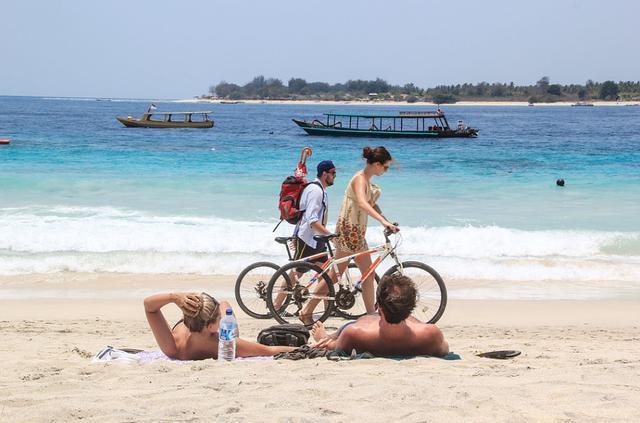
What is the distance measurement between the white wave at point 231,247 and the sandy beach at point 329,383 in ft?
11.3

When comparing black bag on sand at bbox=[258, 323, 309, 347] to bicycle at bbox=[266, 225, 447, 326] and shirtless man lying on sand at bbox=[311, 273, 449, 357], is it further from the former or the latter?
bicycle at bbox=[266, 225, 447, 326]

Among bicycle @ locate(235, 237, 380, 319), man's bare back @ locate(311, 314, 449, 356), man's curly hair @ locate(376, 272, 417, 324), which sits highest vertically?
man's curly hair @ locate(376, 272, 417, 324)

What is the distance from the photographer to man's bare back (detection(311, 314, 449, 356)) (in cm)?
519

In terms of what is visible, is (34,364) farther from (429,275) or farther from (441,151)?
(441,151)

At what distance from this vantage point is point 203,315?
514 cm

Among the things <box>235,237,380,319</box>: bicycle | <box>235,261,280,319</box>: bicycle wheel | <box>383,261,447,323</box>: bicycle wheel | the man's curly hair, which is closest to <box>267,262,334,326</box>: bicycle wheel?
<box>235,237,380,319</box>: bicycle

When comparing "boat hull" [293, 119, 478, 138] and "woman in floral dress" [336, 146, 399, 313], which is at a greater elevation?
"woman in floral dress" [336, 146, 399, 313]

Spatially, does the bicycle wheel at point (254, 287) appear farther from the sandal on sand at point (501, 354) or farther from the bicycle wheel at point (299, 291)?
the sandal on sand at point (501, 354)

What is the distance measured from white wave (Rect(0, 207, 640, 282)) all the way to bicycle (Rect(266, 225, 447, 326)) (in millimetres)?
3156

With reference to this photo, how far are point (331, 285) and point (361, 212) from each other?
2.36 feet

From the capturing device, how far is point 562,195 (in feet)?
65.4

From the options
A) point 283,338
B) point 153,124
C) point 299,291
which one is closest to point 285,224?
point 299,291

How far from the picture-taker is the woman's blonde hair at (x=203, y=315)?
5098 mm

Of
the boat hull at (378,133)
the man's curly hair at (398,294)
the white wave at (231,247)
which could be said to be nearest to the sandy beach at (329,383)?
the man's curly hair at (398,294)
